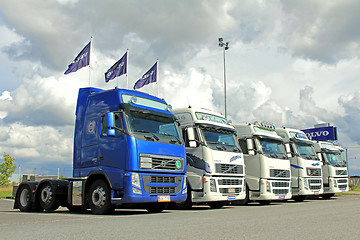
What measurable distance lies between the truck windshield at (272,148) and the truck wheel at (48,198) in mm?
8211

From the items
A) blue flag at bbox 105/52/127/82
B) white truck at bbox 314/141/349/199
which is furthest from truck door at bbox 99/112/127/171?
white truck at bbox 314/141/349/199

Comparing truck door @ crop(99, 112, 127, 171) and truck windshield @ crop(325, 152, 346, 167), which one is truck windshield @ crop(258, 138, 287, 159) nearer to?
truck windshield @ crop(325, 152, 346, 167)

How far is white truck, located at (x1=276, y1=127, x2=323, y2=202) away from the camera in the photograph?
1895 cm

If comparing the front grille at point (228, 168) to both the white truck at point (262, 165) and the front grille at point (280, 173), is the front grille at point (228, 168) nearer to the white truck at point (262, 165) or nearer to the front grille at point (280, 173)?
the white truck at point (262, 165)

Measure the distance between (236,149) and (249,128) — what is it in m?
2.48

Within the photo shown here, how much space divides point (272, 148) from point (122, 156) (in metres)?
8.46

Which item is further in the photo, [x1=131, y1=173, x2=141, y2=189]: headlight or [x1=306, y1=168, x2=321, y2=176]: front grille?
[x1=306, y1=168, x2=321, y2=176]: front grille

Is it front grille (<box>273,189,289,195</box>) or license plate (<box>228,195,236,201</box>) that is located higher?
front grille (<box>273,189,289,195</box>)

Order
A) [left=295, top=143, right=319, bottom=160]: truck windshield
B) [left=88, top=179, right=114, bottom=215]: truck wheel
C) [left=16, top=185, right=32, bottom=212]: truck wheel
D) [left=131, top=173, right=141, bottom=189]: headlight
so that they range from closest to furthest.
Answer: [left=131, top=173, right=141, bottom=189]: headlight < [left=88, top=179, right=114, bottom=215]: truck wheel < [left=16, top=185, right=32, bottom=212]: truck wheel < [left=295, top=143, right=319, bottom=160]: truck windshield

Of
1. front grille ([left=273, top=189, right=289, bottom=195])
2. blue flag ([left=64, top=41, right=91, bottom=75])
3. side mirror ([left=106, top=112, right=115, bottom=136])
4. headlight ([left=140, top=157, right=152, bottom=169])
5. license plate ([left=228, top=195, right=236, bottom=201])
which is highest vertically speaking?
blue flag ([left=64, top=41, right=91, bottom=75])

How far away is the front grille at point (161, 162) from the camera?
10510 mm

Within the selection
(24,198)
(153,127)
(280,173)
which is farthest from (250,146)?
(24,198)

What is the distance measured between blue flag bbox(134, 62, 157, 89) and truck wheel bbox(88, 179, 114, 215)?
13.2 metres

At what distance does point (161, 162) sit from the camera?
1089cm
